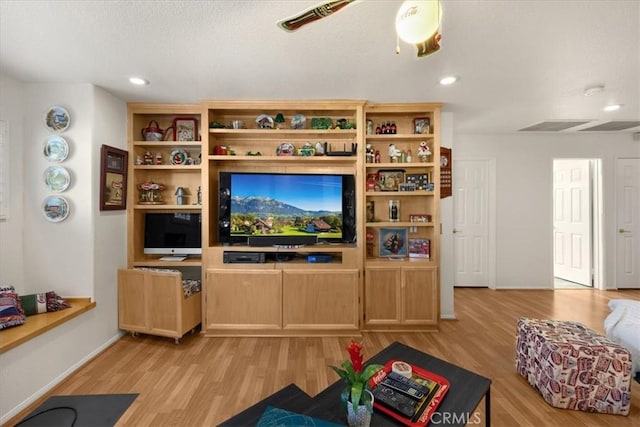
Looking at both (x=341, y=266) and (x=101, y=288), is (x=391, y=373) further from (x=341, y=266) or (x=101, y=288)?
(x=101, y=288)

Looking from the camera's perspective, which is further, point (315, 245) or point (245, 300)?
point (315, 245)

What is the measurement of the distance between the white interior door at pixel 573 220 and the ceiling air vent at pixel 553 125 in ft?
2.77

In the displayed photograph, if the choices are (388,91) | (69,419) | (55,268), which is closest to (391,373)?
(69,419)

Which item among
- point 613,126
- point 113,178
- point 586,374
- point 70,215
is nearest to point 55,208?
point 70,215

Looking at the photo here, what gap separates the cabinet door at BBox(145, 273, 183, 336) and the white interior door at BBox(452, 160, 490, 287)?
389cm

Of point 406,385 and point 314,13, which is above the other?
point 314,13

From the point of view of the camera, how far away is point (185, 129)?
3.16 meters

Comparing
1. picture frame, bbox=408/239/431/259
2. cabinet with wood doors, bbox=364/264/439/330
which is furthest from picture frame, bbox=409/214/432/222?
cabinet with wood doors, bbox=364/264/439/330

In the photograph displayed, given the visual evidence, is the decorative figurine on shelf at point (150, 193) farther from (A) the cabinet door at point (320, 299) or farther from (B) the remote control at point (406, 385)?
(B) the remote control at point (406, 385)

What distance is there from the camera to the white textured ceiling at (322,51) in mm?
1555

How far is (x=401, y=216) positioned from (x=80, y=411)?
3138mm

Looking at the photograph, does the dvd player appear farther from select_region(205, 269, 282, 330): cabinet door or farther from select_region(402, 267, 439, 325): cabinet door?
select_region(402, 267, 439, 325): cabinet door

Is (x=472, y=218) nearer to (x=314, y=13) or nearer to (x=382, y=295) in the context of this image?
(x=382, y=295)

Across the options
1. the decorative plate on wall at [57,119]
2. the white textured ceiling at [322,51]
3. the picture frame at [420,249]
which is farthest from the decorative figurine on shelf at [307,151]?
the decorative plate on wall at [57,119]
